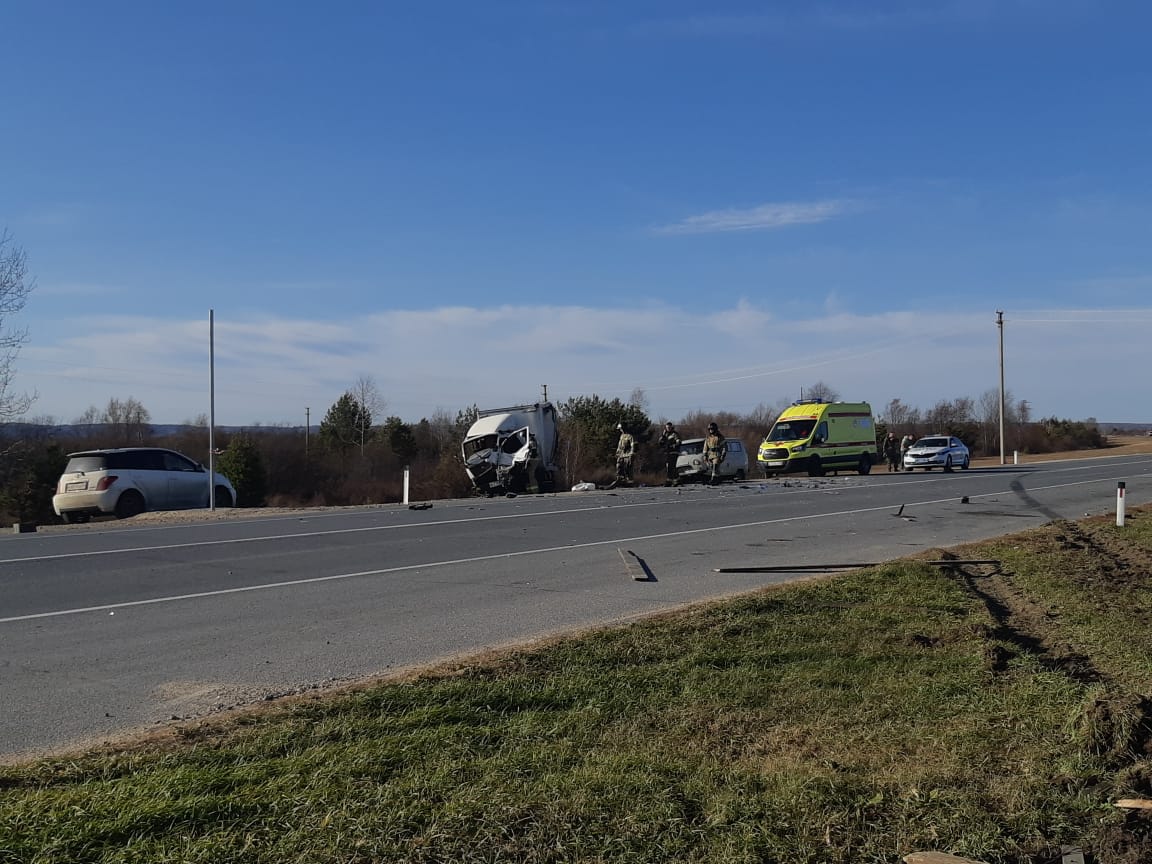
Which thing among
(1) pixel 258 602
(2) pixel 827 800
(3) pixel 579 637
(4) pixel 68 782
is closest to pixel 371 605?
(1) pixel 258 602

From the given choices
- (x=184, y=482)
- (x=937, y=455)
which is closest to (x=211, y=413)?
(x=184, y=482)

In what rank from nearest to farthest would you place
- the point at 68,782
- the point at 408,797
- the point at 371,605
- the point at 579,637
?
the point at 408,797
the point at 68,782
the point at 579,637
the point at 371,605

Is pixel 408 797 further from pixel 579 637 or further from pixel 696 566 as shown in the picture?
pixel 696 566

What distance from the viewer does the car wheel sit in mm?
22156

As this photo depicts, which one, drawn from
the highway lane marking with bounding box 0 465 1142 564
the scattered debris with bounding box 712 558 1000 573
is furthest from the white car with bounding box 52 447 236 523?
the scattered debris with bounding box 712 558 1000 573

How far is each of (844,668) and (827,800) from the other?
2.39 m

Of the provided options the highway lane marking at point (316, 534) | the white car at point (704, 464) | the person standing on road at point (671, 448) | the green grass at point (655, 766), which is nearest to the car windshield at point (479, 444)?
the person standing on road at point (671, 448)

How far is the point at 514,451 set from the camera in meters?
30.2

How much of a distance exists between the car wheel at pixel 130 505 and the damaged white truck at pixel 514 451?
9.88 meters

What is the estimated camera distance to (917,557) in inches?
483

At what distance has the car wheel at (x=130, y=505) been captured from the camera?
72.7ft

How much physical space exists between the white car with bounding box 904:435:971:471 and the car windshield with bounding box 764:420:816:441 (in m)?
6.35

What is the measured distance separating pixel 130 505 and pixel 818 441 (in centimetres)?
2418

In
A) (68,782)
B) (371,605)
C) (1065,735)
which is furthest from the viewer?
(371,605)
